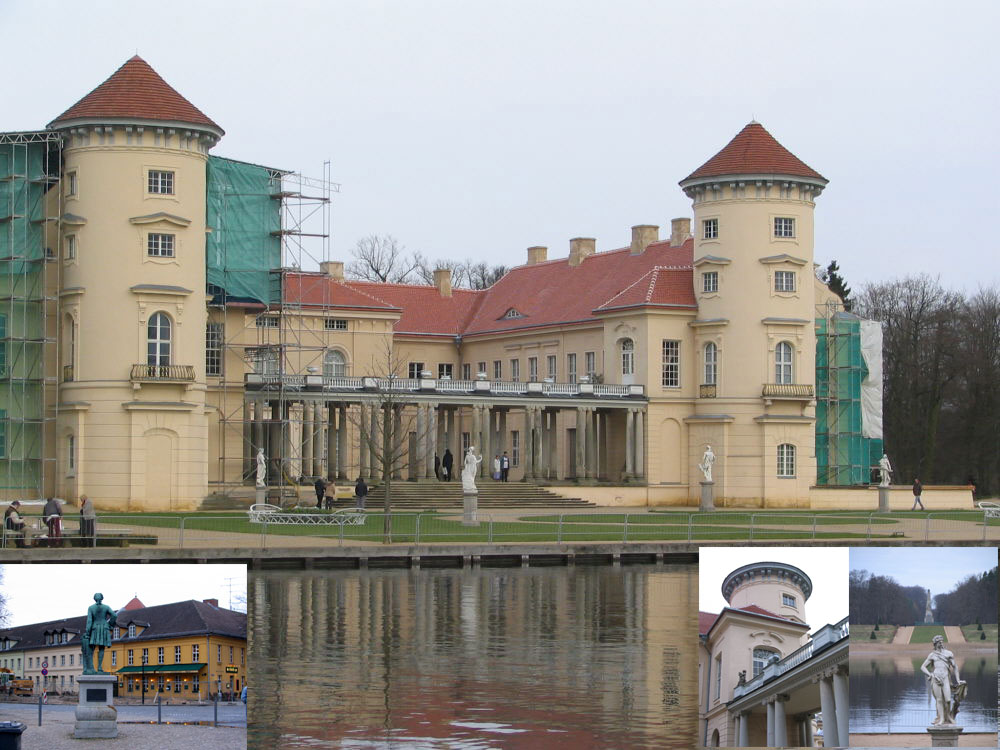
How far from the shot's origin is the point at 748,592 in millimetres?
11781

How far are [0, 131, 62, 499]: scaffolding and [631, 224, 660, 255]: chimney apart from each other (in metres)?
29.3

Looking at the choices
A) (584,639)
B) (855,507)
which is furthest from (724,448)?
(584,639)

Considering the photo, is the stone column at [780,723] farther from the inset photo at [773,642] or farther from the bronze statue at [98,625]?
the bronze statue at [98,625]

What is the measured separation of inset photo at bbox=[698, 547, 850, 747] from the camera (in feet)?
38.4

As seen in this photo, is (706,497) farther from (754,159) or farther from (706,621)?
(706,621)

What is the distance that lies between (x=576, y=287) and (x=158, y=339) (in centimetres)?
2632

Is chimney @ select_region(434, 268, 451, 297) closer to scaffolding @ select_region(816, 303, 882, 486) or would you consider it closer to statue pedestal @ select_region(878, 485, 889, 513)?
scaffolding @ select_region(816, 303, 882, 486)

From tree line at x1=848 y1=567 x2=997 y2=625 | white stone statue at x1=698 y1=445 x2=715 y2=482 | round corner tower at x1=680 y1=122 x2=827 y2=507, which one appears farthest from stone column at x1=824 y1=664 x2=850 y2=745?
round corner tower at x1=680 y1=122 x2=827 y2=507

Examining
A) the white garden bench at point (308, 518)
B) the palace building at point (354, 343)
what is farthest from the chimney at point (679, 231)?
the white garden bench at point (308, 518)

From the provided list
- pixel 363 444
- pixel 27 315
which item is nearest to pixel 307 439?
pixel 363 444

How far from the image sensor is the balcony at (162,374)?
177 feet

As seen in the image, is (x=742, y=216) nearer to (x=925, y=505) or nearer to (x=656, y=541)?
(x=925, y=505)

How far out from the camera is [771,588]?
11828 mm

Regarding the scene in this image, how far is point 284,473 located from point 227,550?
24.3 metres
